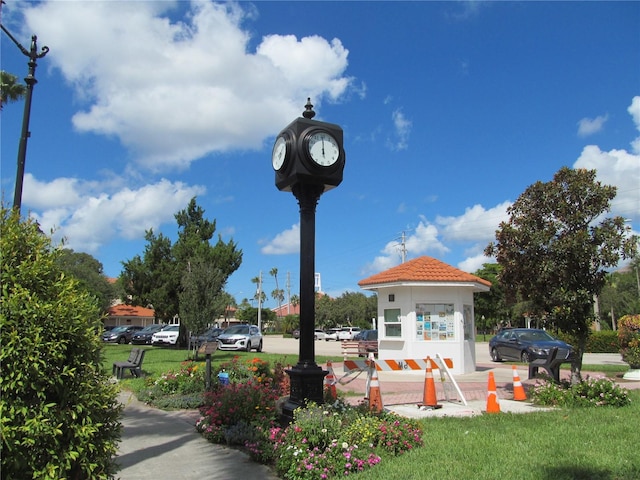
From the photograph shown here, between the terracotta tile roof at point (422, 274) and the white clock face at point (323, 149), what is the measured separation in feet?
33.3

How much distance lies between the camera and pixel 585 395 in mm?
9203

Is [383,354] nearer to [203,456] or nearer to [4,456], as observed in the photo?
[203,456]

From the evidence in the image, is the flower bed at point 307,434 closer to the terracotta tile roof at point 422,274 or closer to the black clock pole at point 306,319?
the black clock pole at point 306,319

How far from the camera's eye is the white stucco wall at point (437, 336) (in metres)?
16.2

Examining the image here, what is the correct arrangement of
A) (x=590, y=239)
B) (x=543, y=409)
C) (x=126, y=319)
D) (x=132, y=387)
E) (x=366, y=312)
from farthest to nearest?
(x=366, y=312), (x=126, y=319), (x=132, y=387), (x=590, y=239), (x=543, y=409)

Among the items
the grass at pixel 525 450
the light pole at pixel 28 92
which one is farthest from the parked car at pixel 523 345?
the light pole at pixel 28 92

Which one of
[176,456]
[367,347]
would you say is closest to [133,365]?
[176,456]

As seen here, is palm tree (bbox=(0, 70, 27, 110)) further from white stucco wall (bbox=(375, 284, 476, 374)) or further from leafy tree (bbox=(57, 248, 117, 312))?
leafy tree (bbox=(57, 248, 117, 312))

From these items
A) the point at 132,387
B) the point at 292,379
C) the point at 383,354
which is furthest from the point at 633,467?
the point at 383,354

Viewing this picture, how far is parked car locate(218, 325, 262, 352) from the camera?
89.2 feet

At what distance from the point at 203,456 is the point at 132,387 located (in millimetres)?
6620

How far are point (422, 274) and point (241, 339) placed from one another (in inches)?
535

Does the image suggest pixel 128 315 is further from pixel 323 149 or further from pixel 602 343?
pixel 323 149

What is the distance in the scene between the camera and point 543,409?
8961mm
